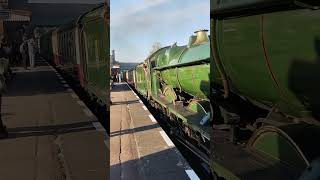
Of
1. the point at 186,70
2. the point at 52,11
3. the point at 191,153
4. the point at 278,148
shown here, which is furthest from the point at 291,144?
the point at 186,70

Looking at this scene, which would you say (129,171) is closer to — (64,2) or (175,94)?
(64,2)

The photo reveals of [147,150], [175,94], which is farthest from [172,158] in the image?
[175,94]

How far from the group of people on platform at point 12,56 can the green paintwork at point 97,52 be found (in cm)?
21

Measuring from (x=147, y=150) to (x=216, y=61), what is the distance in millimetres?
1200

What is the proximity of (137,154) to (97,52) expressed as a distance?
1.24 meters

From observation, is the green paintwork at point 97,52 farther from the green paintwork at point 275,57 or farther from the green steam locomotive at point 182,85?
the green paintwork at point 275,57

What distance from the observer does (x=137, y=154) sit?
271 centimetres

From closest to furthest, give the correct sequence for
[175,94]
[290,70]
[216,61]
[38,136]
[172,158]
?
[290,70], [38,136], [216,61], [172,158], [175,94]

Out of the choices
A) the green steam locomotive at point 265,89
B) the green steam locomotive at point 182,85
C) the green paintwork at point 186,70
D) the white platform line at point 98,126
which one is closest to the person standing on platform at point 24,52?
the white platform line at point 98,126

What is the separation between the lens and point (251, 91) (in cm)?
161

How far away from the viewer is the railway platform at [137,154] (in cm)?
197

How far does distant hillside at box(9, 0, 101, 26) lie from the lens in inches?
62.7

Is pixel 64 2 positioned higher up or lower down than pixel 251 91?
higher up

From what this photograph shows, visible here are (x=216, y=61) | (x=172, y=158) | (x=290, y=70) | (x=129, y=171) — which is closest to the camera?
(x=290, y=70)
